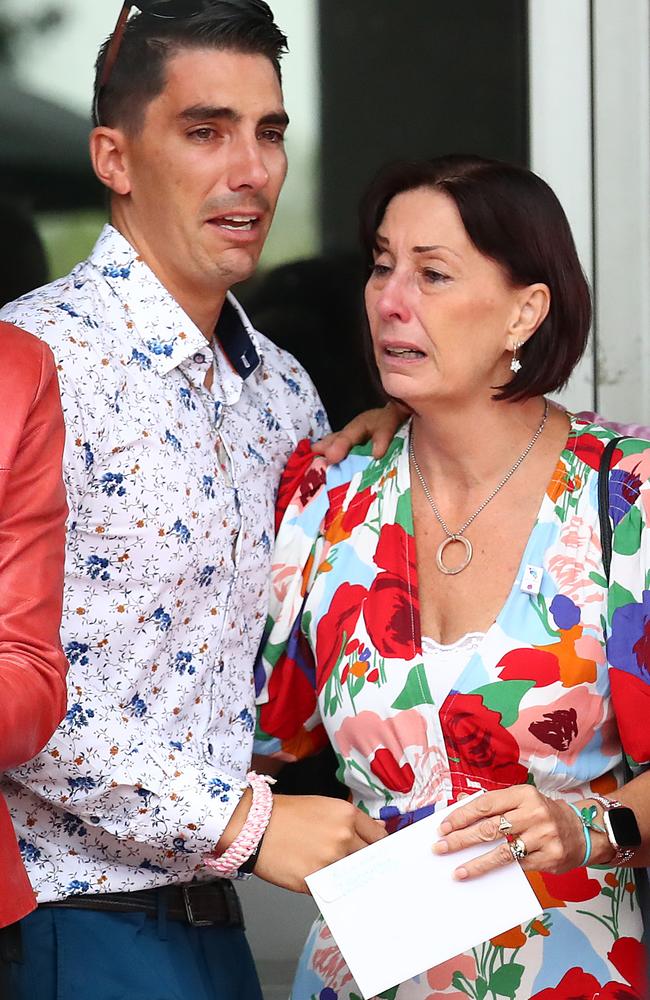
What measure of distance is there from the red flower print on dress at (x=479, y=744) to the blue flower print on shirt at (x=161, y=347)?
0.69 meters

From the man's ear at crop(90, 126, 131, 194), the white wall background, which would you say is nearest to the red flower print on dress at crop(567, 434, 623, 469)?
the man's ear at crop(90, 126, 131, 194)

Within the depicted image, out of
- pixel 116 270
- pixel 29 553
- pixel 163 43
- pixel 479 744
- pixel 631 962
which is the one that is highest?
pixel 163 43

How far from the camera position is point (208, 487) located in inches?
93.0

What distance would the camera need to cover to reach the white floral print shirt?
216 cm

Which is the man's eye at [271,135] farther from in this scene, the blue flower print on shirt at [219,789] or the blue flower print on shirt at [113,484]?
the blue flower print on shirt at [219,789]

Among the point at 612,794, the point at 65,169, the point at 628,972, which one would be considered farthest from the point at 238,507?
the point at 65,169

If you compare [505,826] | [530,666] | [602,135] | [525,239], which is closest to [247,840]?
[505,826]

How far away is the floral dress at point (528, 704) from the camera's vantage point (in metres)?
2.29

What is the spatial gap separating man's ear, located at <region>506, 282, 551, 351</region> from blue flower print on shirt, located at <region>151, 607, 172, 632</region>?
0.72m

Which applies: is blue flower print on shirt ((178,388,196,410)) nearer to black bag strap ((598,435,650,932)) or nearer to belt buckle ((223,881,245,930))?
black bag strap ((598,435,650,932))

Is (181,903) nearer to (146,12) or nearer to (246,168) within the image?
(246,168)

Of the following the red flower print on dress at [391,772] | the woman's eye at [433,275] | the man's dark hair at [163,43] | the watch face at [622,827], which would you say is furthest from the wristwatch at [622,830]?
the man's dark hair at [163,43]

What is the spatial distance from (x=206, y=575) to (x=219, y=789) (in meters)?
0.34

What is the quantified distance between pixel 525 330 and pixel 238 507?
0.55 meters
